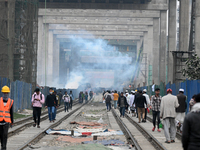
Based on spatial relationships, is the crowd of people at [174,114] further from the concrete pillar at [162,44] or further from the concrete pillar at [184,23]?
the concrete pillar at [162,44]

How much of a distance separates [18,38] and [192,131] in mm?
36271

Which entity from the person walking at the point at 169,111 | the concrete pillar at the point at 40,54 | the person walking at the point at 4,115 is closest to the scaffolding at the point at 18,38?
the concrete pillar at the point at 40,54

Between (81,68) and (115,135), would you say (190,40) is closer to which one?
(115,135)

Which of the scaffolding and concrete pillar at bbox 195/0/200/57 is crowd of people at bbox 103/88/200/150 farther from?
the scaffolding

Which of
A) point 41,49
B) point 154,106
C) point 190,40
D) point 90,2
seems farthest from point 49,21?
point 154,106

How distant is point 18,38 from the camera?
132 ft

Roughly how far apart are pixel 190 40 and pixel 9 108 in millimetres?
32484

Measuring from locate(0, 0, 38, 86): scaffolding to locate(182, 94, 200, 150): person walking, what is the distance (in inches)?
1252

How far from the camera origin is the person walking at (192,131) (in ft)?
17.5

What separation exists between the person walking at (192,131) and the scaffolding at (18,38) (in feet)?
104

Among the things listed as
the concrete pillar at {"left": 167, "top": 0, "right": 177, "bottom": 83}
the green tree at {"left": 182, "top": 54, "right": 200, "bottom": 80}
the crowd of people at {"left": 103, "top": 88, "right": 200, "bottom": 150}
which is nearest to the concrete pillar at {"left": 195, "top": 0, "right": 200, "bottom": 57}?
the green tree at {"left": 182, "top": 54, "right": 200, "bottom": 80}

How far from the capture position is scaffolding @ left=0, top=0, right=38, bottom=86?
36.2 meters

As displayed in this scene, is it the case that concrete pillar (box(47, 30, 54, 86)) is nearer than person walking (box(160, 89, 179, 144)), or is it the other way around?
person walking (box(160, 89, 179, 144))

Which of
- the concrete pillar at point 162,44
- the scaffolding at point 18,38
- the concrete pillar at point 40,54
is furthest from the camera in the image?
the concrete pillar at point 40,54
